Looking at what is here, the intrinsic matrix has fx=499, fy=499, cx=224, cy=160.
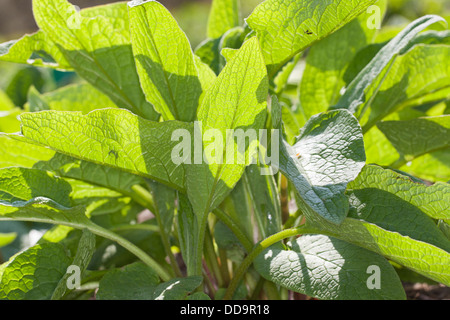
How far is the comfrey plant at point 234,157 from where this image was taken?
638 millimetres

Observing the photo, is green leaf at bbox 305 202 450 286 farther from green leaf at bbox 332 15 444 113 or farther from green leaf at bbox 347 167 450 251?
green leaf at bbox 332 15 444 113

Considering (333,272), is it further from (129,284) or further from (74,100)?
(74,100)

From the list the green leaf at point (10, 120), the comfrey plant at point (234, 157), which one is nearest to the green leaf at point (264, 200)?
the comfrey plant at point (234, 157)

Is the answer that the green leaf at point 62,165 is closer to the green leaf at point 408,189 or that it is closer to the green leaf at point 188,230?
the green leaf at point 188,230

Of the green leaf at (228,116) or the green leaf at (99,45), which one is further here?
the green leaf at (99,45)

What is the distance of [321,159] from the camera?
63cm

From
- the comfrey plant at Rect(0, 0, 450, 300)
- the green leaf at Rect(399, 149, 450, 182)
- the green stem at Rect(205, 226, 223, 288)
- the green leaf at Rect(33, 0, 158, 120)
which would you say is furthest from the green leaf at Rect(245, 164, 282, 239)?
the green leaf at Rect(399, 149, 450, 182)

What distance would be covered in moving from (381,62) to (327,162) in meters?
0.26

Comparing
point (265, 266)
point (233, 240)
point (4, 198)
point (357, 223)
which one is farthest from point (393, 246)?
point (4, 198)

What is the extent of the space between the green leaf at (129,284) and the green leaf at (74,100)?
0.39 metres

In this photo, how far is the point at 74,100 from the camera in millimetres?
1056

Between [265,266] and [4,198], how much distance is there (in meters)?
0.40

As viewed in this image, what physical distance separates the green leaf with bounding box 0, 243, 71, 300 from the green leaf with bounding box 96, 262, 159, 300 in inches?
2.8

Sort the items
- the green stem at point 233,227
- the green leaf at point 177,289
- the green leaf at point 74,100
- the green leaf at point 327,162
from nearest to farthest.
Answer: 1. the green leaf at point 327,162
2. the green leaf at point 177,289
3. the green stem at point 233,227
4. the green leaf at point 74,100
